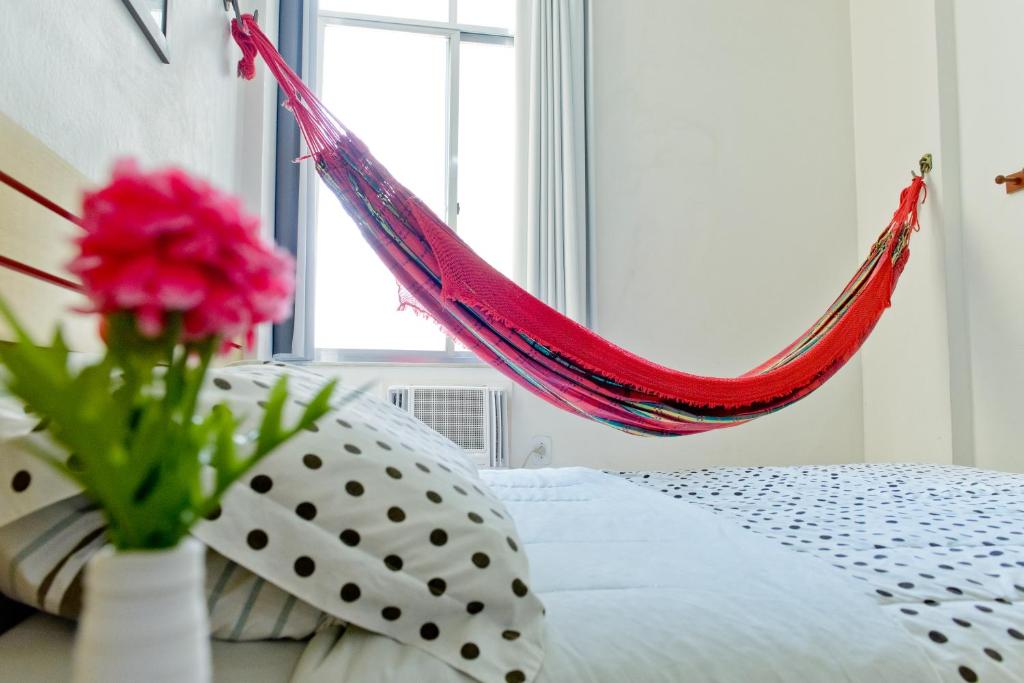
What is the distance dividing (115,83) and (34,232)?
0.41m

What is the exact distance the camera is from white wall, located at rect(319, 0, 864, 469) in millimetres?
2713

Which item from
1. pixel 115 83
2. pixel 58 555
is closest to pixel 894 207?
pixel 115 83

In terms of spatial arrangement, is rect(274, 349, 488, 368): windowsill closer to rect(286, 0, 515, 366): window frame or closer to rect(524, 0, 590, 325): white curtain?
rect(286, 0, 515, 366): window frame

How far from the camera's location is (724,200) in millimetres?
2807

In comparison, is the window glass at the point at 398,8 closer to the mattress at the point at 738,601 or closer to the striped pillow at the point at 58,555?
the mattress at the point at 738,601

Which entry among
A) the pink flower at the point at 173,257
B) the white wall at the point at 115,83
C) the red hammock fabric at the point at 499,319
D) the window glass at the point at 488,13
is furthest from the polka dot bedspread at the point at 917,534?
the window glass at the point at 488,13

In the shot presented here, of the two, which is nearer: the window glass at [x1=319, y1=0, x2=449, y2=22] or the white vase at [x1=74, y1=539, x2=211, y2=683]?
the white vase at [x1=74, y1=539, x2=211, y2=683]

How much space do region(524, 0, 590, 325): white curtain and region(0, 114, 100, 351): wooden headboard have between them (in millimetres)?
1797

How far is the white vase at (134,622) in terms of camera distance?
9.6 inches

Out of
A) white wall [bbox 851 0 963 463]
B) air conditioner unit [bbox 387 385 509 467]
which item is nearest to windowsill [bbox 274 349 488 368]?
air conditioner unit [bbox 387 385 509 467]

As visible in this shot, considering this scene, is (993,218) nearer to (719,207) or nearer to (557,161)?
(719,207)

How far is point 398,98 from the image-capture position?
9.19ft

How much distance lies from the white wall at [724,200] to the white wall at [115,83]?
1.52 meters

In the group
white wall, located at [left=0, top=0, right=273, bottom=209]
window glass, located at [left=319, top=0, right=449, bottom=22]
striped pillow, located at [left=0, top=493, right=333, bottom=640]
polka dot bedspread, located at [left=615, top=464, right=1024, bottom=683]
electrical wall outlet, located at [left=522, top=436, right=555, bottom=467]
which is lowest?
electrical wall outlet, located at [left=522, top=436, right=555, bottom=467]
